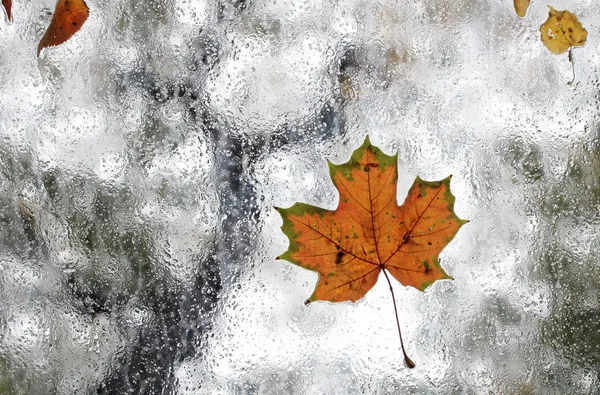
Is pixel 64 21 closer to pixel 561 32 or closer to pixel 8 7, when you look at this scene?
pixel 8 7

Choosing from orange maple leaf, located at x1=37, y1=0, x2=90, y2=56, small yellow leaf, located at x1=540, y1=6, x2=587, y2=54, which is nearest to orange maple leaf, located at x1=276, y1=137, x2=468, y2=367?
small yellow leaf, located at x1=540, y1=6, x2=587, y2=54

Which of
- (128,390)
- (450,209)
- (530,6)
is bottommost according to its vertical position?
(128,390)

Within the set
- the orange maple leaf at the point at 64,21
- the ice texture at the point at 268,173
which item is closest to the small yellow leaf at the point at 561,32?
the ice texture at the point at 268,173

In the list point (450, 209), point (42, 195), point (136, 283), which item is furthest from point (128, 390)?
point (450, 209)

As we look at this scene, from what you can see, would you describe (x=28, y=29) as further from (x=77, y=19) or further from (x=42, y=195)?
(x=42, y=195)

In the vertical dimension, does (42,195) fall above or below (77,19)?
below

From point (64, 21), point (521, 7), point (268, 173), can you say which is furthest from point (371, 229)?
point (64, 21)

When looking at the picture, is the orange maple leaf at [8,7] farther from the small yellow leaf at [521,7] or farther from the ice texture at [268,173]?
the small yellow leaf at [521,7]

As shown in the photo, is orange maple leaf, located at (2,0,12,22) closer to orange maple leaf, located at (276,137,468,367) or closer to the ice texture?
the ice texture
